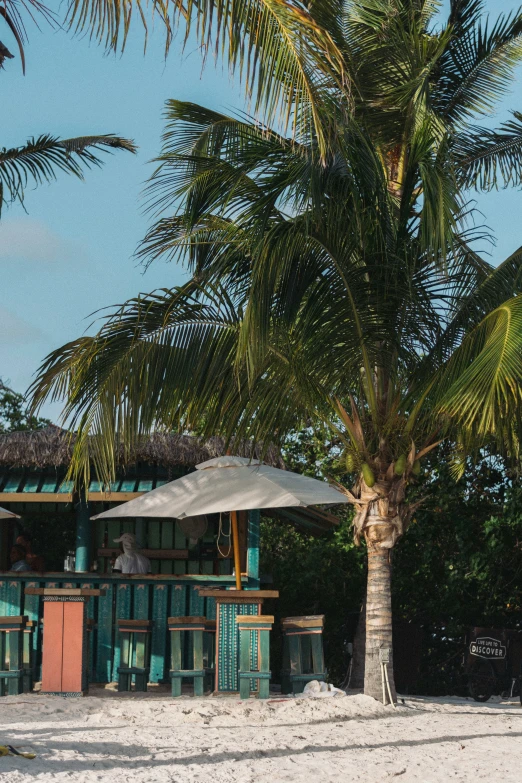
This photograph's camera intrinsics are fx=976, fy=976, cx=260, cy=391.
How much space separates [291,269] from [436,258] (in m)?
1.15

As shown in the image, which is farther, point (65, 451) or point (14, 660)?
point (65, 451)

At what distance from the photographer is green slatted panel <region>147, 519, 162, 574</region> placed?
474 inches

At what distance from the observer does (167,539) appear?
12.0 meters

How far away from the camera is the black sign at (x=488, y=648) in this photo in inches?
389

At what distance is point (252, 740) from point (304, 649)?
236cm

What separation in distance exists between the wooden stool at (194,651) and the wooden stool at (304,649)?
2.52 feet

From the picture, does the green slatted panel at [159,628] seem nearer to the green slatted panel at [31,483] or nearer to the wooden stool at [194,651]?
the wooden stool at [194,651]

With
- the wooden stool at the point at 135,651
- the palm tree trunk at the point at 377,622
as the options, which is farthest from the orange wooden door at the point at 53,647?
the palm tree trunk at the point at 377,622

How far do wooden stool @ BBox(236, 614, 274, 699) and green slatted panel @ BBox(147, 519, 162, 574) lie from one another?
3.88 meters

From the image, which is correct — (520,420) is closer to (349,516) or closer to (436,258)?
(436,258)

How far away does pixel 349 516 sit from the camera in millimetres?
12484

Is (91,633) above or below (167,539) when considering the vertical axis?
below

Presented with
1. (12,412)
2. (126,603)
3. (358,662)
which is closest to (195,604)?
(126,603)

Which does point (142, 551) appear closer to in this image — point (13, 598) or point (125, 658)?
point (13, 598)
